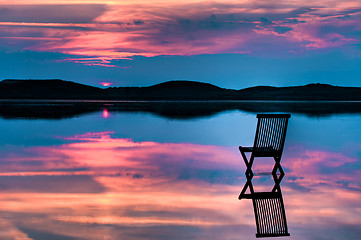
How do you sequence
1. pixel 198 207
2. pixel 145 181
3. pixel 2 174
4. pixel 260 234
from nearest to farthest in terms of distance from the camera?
pixel 260 234 → pixel 198 207 → pixel 145 181 → pixel 2 174

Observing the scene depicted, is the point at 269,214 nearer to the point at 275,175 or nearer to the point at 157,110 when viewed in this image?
the point at 275,175

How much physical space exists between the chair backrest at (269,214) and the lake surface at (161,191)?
0.25 feet

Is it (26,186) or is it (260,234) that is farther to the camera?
(26,186)

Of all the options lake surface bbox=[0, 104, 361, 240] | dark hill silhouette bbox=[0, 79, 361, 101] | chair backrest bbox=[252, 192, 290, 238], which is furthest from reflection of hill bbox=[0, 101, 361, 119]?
dark hill silhouette bbox=[0, 79, 361, 101]

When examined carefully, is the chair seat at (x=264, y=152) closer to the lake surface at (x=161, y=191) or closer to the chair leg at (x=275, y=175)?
the chair leg at (x=275, y=175)

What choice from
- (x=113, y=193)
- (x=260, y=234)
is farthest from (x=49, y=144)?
(x=260, y=234)

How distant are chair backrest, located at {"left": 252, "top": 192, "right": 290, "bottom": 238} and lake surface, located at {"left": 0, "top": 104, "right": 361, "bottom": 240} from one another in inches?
3.0

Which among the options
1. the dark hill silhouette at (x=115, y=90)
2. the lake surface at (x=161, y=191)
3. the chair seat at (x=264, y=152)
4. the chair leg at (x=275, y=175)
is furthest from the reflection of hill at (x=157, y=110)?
the dark hill silhouette at (x=115, y=90)

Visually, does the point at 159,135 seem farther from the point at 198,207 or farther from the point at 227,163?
the point at 198,207

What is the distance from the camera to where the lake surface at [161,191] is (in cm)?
468

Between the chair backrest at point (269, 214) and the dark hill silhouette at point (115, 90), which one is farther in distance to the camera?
the dark hill silhouette at point (115, 90)

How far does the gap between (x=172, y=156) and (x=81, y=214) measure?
496cm

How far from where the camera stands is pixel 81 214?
5145mm

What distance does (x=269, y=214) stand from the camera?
Result: 208 inches
